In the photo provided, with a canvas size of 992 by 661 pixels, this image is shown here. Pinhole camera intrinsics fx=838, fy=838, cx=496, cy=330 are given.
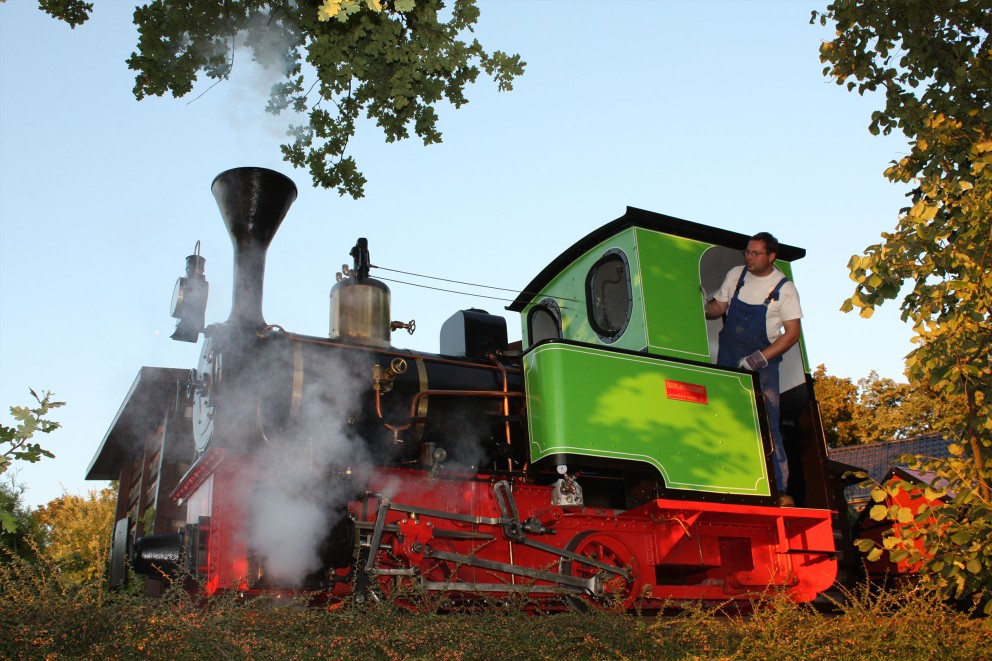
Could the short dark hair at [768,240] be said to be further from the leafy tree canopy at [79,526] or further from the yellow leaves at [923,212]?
the leafy tree canopy at [79,526]

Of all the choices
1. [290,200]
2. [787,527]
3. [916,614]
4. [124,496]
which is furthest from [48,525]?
[916,614]

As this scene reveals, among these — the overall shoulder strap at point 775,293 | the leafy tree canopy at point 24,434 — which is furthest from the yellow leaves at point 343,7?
the overall shoulder strap at point 775,293

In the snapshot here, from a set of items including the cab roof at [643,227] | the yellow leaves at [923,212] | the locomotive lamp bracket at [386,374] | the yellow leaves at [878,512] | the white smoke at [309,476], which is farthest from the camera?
the cab roof at [643,227]

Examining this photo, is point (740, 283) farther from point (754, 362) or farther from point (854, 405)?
point (854, 405)

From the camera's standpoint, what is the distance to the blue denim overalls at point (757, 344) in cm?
582

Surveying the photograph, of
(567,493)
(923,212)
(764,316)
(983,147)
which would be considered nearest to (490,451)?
(567,493)

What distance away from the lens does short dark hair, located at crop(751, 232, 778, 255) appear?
5902 mm

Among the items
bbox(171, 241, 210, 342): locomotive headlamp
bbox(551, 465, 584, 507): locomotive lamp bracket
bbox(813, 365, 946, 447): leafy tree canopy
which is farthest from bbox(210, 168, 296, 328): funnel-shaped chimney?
bbox(813, 365, 946, 447): leafy tree canopy

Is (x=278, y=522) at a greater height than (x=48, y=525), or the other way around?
(x=48, y=525)

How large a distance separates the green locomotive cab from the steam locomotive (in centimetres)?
2

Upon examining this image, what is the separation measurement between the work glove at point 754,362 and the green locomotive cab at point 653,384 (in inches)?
3.7

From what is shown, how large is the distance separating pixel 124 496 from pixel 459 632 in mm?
9664

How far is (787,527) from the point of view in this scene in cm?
582

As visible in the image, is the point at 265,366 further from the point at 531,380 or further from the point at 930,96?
the point at 930,96
